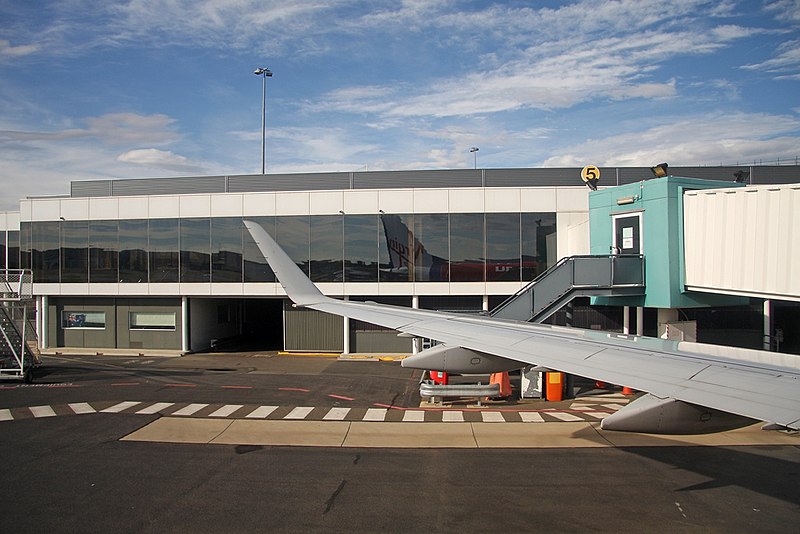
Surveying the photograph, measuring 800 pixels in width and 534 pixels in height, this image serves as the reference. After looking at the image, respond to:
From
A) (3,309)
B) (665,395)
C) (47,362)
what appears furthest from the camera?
(47,362)

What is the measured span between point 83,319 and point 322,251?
50.8ft

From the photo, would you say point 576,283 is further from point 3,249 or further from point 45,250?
point 3,249

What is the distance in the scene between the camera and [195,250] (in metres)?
29.0

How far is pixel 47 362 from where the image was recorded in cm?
2598

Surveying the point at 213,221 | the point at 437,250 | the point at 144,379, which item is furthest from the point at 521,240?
the point at 144,379

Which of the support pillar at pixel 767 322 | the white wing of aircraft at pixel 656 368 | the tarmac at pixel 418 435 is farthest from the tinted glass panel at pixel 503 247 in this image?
the white wing of aircraft at pixel 656 368

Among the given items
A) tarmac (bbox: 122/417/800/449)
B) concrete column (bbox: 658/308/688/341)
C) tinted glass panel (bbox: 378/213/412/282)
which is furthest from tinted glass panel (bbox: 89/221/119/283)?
concrete column (bbox: 658/308/688/341)

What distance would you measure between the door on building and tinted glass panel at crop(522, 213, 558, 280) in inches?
304

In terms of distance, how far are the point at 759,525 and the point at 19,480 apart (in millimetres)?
13664

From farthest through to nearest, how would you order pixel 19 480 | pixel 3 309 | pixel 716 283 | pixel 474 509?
pixel 3 309 < pixel 716 283 < pixel 19 480 < pixel 474 509

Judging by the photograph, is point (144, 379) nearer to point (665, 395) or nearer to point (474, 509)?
point (474, 509)

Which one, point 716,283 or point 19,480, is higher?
point 716,283

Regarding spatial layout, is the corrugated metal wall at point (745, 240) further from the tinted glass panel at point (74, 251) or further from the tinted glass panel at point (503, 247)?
the tinted glass panel at point (74, 251)

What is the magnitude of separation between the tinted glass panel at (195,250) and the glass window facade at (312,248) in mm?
56
